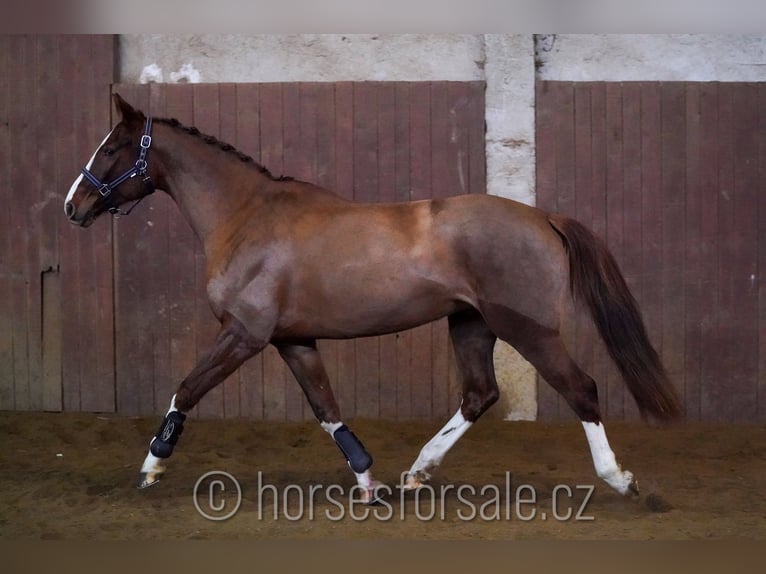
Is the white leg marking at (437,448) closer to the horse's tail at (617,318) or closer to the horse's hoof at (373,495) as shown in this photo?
the horse's hoof at (373,495)

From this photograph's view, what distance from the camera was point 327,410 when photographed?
15.8 ft

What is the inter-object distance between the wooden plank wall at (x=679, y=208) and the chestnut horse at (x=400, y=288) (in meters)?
2.14

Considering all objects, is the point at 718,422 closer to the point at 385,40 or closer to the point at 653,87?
the point at 653,87

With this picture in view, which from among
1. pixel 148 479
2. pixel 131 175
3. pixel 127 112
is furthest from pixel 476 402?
pixel 127 112

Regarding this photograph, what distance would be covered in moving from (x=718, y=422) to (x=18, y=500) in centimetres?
476

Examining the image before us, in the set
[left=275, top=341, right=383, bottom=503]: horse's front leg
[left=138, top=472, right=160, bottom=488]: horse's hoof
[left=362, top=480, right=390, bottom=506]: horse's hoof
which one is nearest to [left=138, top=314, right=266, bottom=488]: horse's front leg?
[left=138, top=472, right=160, bottom=488]: horse's hoof

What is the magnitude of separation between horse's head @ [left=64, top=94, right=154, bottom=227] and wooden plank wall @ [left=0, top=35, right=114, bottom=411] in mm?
2120

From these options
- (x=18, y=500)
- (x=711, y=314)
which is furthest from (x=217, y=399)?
(x=711, y=314)

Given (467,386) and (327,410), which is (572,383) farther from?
(327,410)

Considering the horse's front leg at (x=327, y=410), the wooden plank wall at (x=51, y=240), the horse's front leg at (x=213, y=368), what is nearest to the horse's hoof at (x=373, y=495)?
the horse's front leg at (x=327, y=410)

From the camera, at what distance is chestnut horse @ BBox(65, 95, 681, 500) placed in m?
4.60

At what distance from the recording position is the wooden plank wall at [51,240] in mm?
7004

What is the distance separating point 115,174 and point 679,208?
4.02 m

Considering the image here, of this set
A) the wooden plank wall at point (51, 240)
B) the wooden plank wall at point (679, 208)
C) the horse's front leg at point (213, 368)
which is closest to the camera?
the horse's front leg at point (213, 368)
